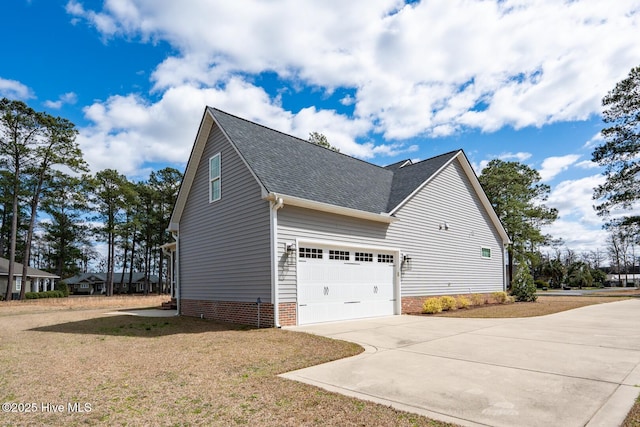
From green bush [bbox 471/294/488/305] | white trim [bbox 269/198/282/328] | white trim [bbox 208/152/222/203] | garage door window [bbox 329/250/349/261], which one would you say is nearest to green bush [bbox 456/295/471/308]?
green bush [bbox 471/294/488/305]

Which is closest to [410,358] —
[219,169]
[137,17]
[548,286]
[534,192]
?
[219,169]

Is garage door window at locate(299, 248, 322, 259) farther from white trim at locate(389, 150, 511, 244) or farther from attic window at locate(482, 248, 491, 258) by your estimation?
attic window at locate(482, 248, 491, 258)

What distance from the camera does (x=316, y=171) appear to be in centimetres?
1438

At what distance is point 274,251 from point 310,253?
1.46 m

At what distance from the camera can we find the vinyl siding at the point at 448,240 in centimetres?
1566

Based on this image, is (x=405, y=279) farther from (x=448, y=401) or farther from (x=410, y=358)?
(x=448, y=401)

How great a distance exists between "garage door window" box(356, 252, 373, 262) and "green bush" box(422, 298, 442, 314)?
3176mm

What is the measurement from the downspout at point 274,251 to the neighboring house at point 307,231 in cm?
3

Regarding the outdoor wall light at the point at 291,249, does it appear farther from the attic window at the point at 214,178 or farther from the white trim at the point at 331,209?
the attic window at the point at 214,178

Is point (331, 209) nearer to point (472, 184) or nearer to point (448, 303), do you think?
point (448, 303)

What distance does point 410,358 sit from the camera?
691 cm

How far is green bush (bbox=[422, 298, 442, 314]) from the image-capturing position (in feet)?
49.1

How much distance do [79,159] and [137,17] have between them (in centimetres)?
2887

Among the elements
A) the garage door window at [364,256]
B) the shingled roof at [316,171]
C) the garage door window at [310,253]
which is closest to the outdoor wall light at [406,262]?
the garage door window at [364,256]
